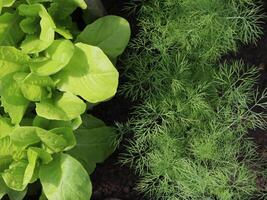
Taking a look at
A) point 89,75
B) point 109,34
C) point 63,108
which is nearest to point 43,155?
point 63,108

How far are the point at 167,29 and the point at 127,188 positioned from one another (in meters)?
Answer: 0.54

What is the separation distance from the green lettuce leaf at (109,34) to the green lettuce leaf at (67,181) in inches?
12.6

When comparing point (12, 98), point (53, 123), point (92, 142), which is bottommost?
point (92, 142)

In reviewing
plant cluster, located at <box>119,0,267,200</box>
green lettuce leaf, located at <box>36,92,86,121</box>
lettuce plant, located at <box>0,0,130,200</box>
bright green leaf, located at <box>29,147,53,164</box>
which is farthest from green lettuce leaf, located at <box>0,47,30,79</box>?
plant cluster, located at <box>119,0,267,200</box>

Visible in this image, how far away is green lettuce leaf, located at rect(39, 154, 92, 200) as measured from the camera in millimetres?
1362

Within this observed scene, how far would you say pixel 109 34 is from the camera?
4.52 feet

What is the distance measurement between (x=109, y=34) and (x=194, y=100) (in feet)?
0.98

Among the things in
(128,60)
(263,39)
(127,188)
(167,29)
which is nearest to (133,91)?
(128,60)

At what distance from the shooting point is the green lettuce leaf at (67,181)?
53.6 inches

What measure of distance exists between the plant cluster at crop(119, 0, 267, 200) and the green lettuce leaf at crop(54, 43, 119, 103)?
0.18 metres

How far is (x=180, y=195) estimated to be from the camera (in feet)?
4.78

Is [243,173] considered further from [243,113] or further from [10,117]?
[10,117]

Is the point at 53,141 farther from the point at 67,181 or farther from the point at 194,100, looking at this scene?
the point at 194,100

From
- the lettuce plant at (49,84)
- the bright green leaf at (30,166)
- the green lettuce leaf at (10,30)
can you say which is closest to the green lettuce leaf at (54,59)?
the lettuce plant at (49,84)
